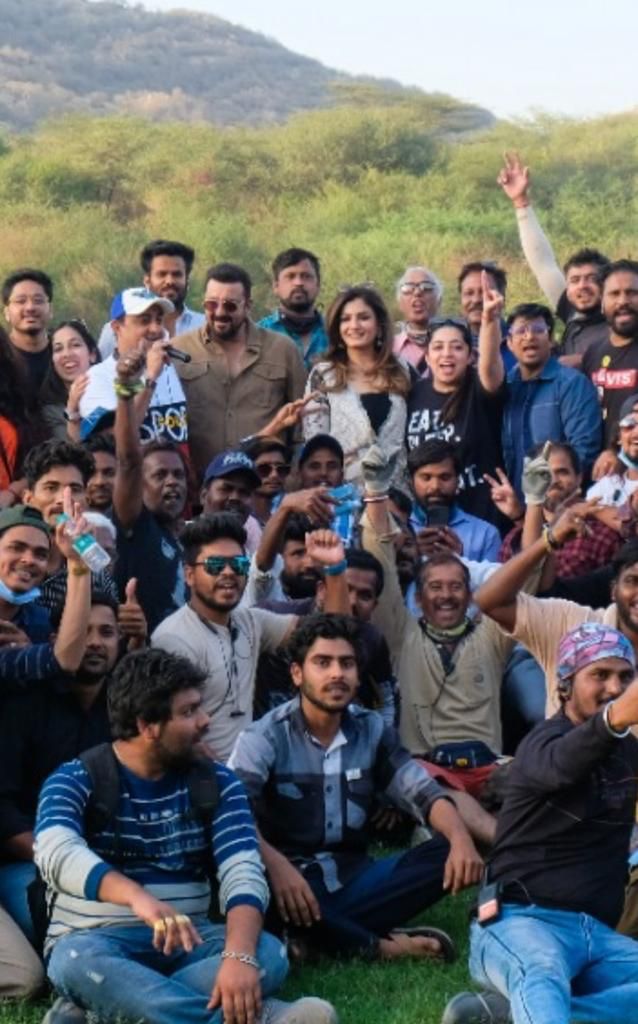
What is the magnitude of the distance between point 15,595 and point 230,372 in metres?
3.36

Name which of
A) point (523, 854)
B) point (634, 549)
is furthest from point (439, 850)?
point (634, 549)

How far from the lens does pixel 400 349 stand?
12047 mm

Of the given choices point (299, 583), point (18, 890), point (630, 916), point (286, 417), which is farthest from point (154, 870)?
point (286, 417)

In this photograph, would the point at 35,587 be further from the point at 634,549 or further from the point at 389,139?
the point at 389,139

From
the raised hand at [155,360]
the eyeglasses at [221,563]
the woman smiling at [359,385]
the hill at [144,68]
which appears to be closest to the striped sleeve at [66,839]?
the eyeglasses at [221,563]

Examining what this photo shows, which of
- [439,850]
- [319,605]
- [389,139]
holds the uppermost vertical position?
[389,139]

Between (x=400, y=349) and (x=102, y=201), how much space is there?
2108cm

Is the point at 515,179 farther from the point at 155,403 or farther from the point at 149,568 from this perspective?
the point at 149,568

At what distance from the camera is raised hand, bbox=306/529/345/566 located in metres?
8.62

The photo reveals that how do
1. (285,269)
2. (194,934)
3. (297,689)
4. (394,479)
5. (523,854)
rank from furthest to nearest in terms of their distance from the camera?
1. (285,269)
2. (394,479)
3. (297,689)
4. (523,854)
5. (194,934)

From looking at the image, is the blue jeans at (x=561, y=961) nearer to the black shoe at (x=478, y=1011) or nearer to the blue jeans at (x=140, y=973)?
the black shoe at (x=478, y=1011)

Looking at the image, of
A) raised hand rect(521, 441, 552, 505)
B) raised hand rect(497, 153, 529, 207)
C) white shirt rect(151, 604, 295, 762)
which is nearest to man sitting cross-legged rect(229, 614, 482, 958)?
white shirt rect(151, 604, 295, 762)

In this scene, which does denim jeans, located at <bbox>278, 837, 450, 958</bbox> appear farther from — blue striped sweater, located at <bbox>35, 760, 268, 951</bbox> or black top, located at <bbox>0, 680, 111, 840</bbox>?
black top, located at <bbox>0, 680, 111, 840</bbox>

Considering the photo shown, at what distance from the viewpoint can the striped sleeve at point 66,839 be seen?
6754mm
